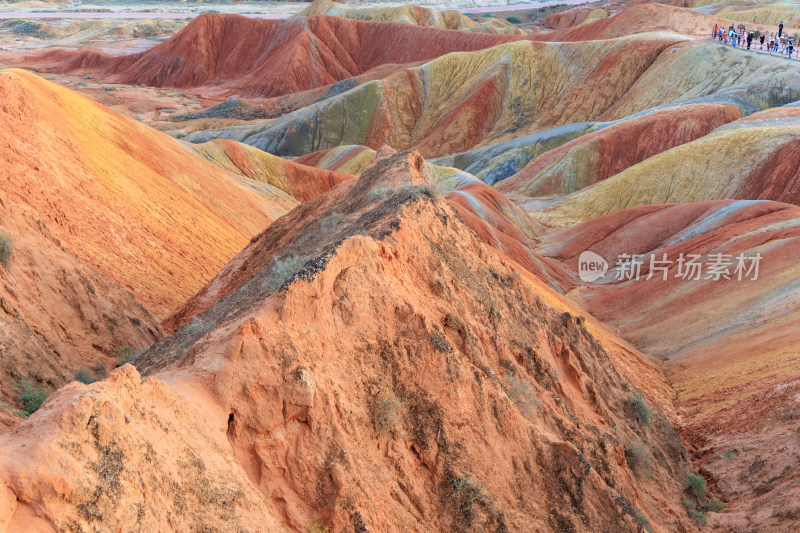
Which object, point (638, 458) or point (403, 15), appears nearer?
point (638, 458)

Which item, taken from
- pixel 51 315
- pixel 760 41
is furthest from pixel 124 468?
pixel 760 41

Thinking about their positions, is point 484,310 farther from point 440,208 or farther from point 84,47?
point 84,47

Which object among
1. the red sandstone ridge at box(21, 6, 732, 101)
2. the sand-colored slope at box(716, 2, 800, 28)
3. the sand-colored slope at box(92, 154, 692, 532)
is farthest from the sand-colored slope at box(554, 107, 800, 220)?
the red sandstone ridge at box(21, 6, 732, 101)

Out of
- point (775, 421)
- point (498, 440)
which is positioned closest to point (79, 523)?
point (498, 440)

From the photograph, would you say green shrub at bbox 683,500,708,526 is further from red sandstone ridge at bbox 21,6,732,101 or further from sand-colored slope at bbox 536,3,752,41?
red sandstone ridge at bbox 21,6,732,101

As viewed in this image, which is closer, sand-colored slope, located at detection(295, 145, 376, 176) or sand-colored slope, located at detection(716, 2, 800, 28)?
sand-colored slope, located at detection(295, 145, 376, 176)

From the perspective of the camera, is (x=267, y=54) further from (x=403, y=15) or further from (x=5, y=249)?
(x=5, y=249)
